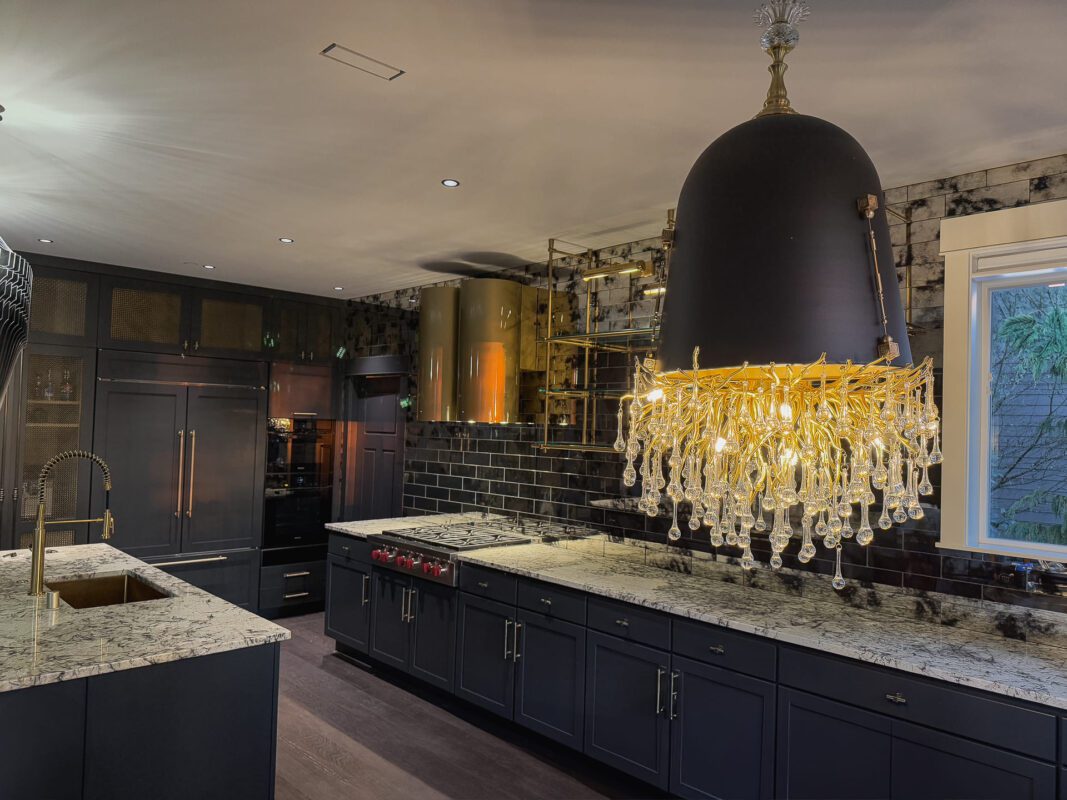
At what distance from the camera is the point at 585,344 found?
4262 millimetres

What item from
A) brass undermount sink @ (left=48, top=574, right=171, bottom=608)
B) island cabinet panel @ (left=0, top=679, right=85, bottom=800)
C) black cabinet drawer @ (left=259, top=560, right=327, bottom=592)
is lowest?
Result: black cabinet drawer @ (left=259, top=560, right=327, bottom=592)

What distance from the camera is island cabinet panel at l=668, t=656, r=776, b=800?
2.68 m

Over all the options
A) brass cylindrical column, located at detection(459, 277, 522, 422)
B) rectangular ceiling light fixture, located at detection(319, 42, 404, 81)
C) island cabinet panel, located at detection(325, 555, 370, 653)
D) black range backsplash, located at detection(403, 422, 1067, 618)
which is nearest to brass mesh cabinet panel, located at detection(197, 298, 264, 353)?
black range backsplash, located at detection(403, 422, 1067, 618)

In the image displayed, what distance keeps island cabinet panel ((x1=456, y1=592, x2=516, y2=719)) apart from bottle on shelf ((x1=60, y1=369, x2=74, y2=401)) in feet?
10.4

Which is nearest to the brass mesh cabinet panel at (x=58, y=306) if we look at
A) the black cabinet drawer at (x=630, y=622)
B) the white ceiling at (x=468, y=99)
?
the white ceiling at (x=468, y=99)

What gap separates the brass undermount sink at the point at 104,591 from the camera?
3070mm

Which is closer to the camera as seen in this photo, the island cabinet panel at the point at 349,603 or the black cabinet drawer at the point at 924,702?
the black cabinet drawer at the point at 924,702

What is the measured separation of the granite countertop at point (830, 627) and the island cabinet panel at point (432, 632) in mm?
421

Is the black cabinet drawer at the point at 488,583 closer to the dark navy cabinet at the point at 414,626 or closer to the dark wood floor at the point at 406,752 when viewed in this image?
the dark navy cabinet at the point at 414,626

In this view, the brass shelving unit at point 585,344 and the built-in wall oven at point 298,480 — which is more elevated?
the brass shelving unit at point 585,344

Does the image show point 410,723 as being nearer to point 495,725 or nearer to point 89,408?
point 495,725

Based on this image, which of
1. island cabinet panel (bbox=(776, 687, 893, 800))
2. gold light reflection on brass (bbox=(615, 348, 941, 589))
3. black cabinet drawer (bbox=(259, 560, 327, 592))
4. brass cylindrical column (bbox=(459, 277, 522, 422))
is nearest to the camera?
gold light reflection on brass (bbox=(615, 348, 941, 589))

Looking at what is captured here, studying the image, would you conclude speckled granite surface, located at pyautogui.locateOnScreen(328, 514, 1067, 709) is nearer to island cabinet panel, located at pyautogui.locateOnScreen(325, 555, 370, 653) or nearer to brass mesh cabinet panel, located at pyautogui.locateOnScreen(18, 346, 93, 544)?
island cabinet panel, located at pyautogui.locateOnScreen(325, 555, 370, 653)

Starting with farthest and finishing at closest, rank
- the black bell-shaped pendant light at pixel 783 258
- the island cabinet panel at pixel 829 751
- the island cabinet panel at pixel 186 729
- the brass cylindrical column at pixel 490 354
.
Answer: the brass cylindrical column at pixel 490 354 < the island cabinet panel at pixel 829 751 < the island cabinet panel at pixel 186 729 < the black bell-shaped pendant light at pixel 783 258
